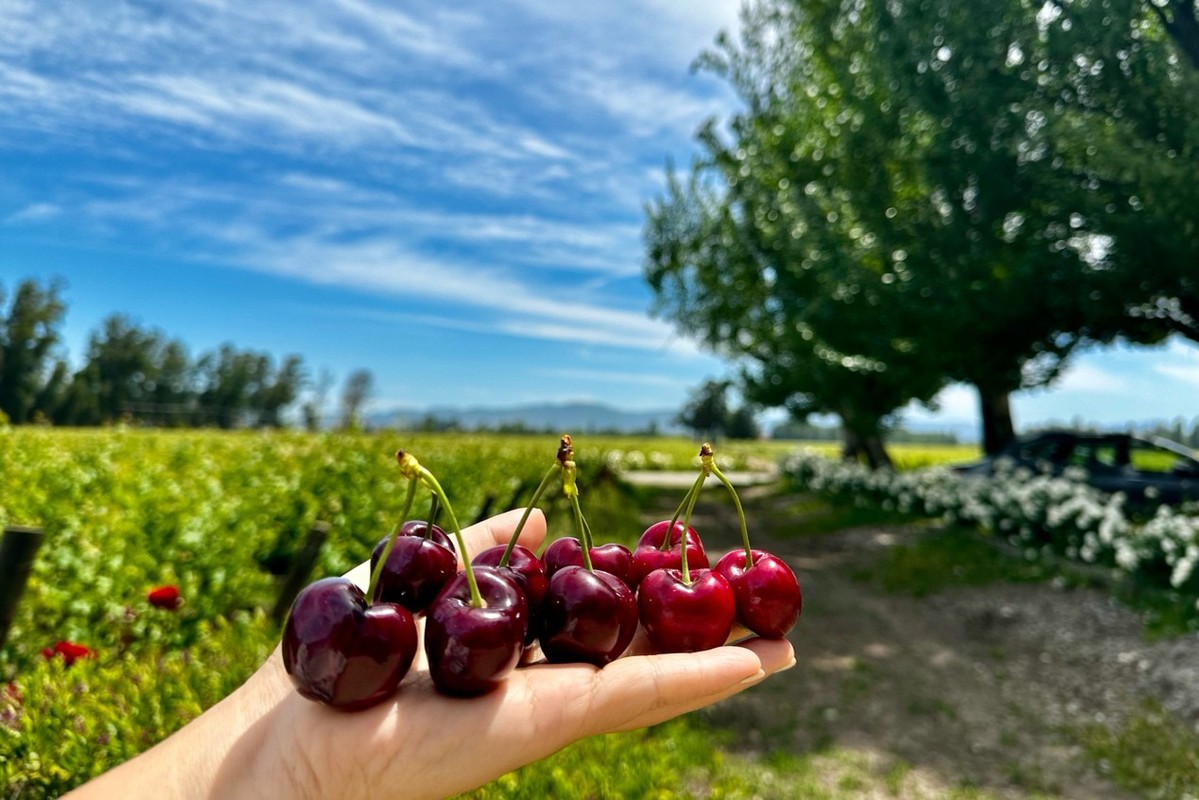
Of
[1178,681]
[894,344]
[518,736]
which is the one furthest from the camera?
[894,344]

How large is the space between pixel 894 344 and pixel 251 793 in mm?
12511

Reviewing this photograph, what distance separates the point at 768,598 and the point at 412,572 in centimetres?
81

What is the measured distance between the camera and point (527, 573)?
1867mm

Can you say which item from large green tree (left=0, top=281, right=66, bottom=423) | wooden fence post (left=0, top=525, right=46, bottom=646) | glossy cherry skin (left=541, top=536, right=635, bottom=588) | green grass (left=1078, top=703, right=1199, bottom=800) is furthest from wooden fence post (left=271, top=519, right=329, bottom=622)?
large green tree (left=0, top=281, right=66, bottom=423)

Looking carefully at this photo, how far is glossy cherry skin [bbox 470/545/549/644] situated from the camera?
1789 millimetres

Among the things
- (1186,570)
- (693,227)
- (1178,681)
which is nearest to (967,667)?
(1178,681)

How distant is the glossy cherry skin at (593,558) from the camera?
2033 millimetres

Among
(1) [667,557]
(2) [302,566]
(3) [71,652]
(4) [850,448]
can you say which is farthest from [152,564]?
(4) [850,448]

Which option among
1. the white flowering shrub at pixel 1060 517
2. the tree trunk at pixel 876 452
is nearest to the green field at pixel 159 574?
the white flowering shrub at pixel 1060 517

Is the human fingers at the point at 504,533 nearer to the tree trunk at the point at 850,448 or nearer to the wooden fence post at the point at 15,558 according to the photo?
Result: the wooden fence post at the point at 15,558

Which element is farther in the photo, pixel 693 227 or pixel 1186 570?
pixel 693 227

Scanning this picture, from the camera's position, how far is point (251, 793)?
1.54m

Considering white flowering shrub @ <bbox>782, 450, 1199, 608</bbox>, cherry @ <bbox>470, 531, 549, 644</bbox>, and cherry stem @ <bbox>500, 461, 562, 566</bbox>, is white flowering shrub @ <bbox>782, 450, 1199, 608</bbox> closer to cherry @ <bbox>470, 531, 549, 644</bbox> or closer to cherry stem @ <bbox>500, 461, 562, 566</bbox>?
cherry @ <bbox>470, 531, 549, 644</bbox>

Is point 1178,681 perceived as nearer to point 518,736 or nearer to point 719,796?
point 719,796
